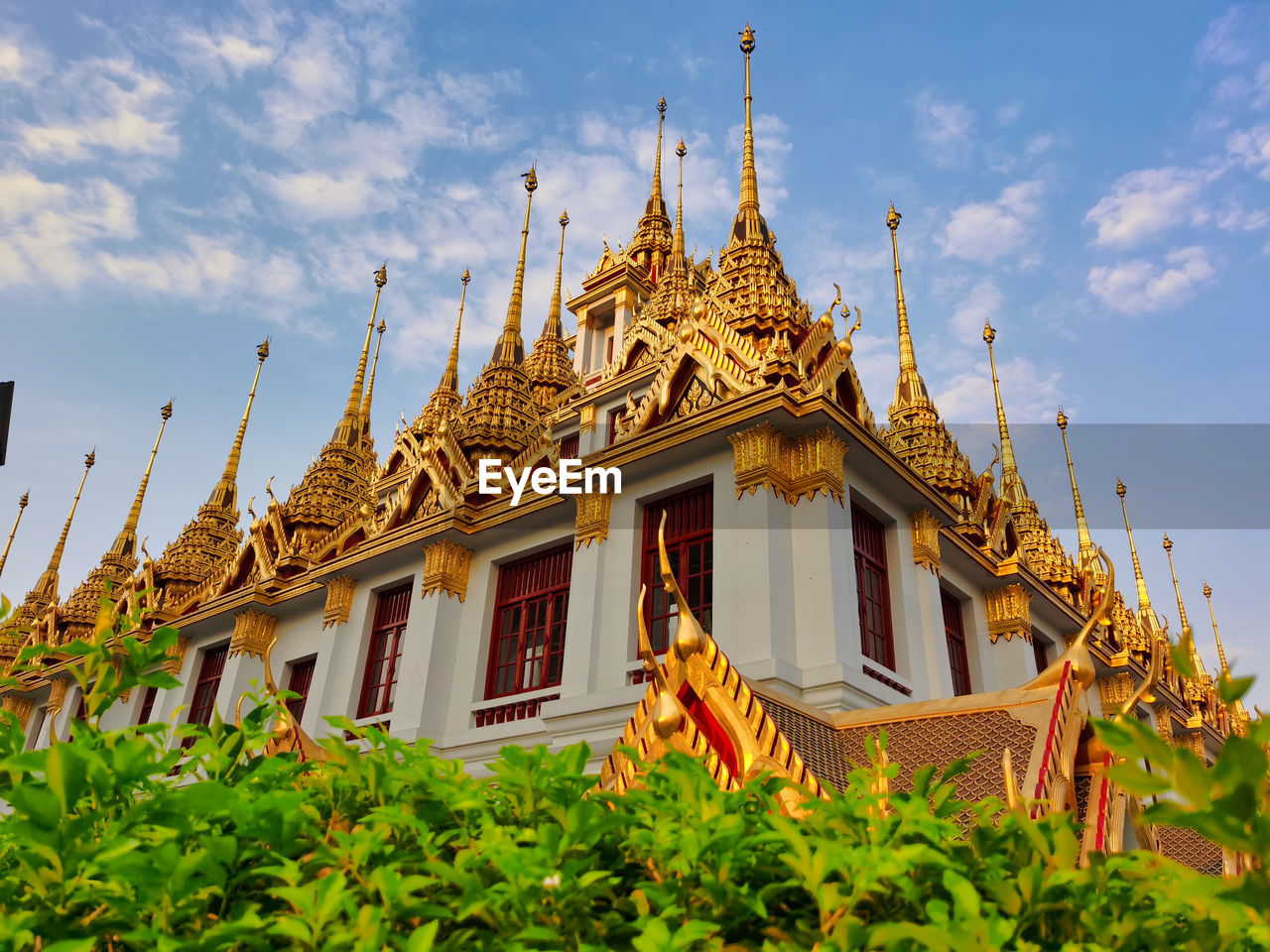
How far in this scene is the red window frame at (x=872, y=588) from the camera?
10258 mm

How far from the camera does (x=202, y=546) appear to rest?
Answer: 20.4 meters

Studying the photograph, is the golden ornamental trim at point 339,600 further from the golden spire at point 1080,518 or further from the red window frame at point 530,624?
the golden spire at point 1080,518

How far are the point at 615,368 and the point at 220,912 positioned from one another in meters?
12.4

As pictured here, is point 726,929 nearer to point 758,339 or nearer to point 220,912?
point 220,912

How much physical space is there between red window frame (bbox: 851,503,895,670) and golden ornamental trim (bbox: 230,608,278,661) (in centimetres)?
1019

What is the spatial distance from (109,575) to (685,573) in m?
21.8

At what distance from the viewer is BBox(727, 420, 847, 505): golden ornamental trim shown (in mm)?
9820

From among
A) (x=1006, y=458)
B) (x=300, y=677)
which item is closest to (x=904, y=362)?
(x=1006, y=458)

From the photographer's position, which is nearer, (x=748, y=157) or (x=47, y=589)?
(x=748, y=157)

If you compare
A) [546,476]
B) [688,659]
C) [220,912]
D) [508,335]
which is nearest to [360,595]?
[546,476]

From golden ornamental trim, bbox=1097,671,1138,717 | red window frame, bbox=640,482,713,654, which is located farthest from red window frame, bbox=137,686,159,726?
golden ornamental trim, bbox=1097,671,1138,717

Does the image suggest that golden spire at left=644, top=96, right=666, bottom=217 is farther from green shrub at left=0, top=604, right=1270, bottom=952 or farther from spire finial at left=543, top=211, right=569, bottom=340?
green shrub at left=0, top=604, right=1270, bottom=952

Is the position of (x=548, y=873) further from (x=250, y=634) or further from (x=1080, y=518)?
(x=1080, y=518)

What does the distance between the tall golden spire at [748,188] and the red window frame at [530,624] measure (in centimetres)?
520
